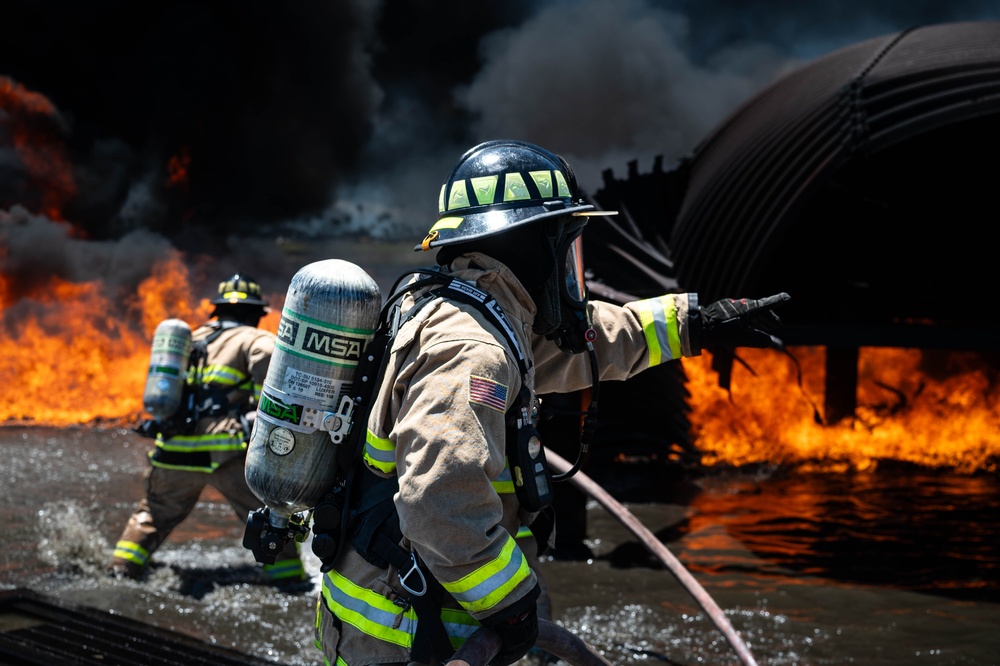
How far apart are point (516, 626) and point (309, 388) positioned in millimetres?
817

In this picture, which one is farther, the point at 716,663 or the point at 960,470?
the point at 960,470

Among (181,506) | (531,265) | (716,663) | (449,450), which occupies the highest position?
(531,265)

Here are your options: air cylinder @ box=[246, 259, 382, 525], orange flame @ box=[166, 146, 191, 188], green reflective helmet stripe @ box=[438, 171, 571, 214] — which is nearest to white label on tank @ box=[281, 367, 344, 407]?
air cylinder @ box=[246, 259, 382, 525]

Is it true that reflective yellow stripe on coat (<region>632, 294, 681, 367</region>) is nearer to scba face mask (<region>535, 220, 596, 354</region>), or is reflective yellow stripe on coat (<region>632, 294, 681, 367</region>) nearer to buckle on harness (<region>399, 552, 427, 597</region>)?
scba face mask (<region>535, 220, 596, 354</region>)

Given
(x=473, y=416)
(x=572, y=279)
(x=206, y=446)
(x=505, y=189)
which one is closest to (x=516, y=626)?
(x=473, y=416)

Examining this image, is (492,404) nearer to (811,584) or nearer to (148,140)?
(811,584)

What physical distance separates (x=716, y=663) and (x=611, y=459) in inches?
193

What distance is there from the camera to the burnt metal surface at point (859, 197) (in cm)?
741

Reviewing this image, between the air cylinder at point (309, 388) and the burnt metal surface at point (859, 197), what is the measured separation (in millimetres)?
5152

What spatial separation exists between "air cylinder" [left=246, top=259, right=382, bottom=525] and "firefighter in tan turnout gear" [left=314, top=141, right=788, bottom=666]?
0.15 m

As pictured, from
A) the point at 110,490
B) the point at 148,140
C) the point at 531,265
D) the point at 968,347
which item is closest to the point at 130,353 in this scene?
the point at 148,140

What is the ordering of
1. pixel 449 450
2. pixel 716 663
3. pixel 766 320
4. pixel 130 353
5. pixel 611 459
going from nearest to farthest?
pixel 449 450
pixel 766 320
pixel 716 663
pixel 611 459
pixel 130 353

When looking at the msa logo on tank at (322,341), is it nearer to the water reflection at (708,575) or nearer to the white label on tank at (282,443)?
the white label on tank at (282,443)

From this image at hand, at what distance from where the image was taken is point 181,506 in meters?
5.96
